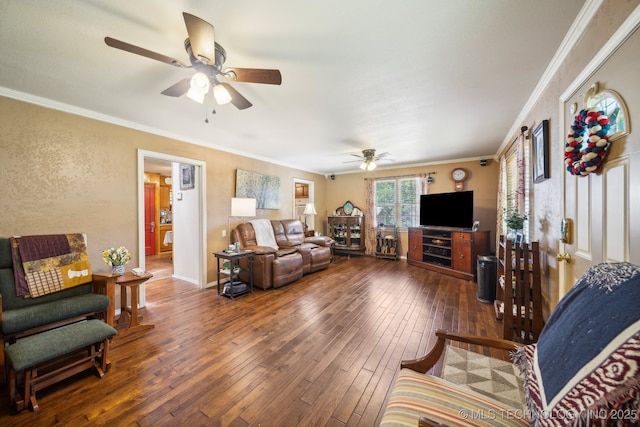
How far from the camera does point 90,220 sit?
9.16ft

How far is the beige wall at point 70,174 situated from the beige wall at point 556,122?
4.56 m

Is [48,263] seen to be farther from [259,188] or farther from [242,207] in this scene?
[259,188]

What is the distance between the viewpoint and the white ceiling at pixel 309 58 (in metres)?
1.38

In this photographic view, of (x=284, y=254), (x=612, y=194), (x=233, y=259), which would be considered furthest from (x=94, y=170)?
(x=612, y=194)

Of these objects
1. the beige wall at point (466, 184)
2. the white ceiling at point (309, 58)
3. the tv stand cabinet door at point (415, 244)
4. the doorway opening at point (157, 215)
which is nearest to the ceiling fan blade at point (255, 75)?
the white ceiling at point (309, 58)

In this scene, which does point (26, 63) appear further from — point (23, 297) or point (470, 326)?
point (470, 326)

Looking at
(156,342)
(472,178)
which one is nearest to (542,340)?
(156,342)

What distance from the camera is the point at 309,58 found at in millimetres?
1799

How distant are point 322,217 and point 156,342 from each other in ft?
18.0

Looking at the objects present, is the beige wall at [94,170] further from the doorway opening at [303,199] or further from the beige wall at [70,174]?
the doorway opening at [303,199]

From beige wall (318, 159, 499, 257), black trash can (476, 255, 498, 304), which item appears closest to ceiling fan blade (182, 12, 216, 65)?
black trash can (476, 255, 498, 304)

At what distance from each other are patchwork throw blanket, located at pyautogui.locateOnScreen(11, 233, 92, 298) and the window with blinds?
19.3 ft

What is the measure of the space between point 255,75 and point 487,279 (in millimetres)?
3967

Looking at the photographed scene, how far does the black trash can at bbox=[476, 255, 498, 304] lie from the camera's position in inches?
131
